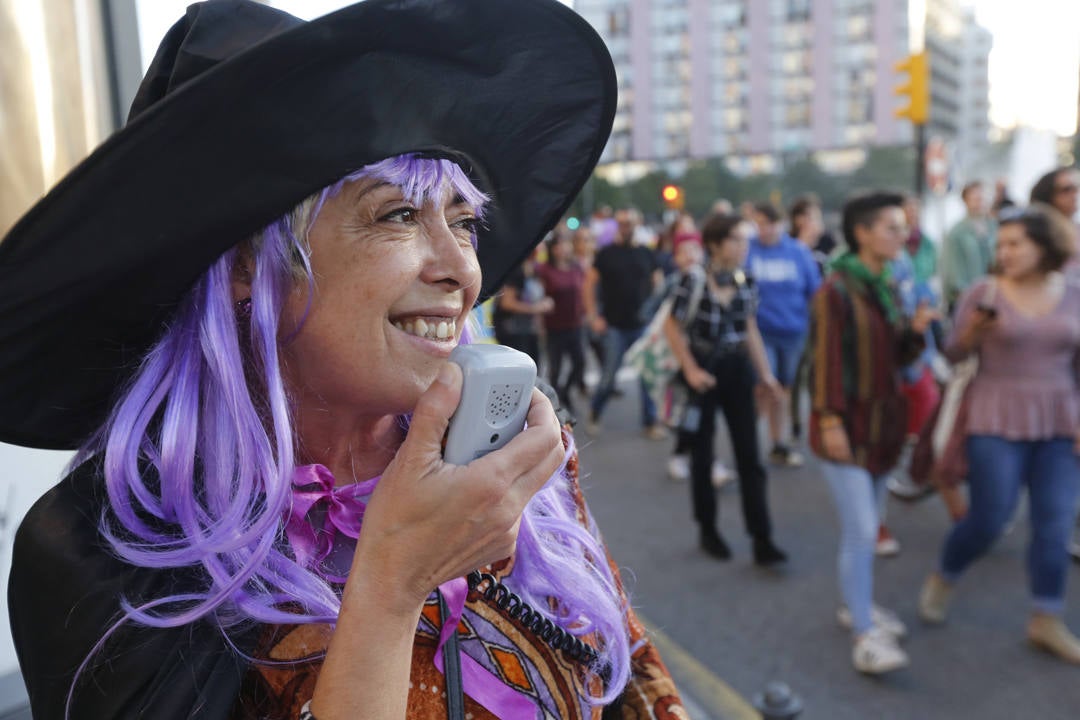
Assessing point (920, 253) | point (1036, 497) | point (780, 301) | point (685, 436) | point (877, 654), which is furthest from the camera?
point (920, 253)

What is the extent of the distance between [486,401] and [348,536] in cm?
36

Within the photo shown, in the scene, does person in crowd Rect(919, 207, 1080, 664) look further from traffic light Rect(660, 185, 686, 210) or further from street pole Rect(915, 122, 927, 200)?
traffic light Rect(660, 185, 686, 210)

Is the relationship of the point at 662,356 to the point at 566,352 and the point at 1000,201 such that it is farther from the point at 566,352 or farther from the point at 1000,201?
the point at 1000,201

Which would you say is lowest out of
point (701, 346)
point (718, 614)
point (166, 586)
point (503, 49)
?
point (718, 614)

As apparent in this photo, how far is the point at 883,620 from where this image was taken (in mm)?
3842

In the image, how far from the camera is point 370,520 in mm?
919

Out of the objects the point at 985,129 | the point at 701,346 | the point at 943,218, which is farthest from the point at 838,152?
the point at 701,346

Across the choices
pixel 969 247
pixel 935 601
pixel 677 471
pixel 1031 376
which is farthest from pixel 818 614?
pixel 969 247

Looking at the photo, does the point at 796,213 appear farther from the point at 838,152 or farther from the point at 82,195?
the point at 838,152

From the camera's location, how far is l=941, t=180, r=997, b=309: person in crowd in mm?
7137

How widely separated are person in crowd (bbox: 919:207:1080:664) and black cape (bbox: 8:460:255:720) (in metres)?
3.53

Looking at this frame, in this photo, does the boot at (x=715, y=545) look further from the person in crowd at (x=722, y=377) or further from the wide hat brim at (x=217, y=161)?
the wide hat brim at (x=217, y=161)

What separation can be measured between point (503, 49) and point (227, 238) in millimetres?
464

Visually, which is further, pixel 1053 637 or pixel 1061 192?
pixel 1061 192
